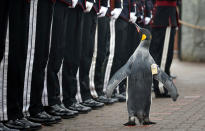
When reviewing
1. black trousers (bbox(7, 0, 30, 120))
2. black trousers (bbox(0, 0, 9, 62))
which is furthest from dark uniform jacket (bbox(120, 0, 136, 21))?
black trousers (bbox(0, 0, 9, 62))

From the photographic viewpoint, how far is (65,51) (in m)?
4.75

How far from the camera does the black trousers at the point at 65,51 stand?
4.43 meters

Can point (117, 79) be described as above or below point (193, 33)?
above

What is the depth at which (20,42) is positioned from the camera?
152 inches

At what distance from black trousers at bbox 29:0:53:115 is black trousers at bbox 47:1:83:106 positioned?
0.74 feet

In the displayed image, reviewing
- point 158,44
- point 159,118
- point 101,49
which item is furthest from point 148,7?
point 159,118

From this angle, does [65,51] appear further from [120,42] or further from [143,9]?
[143,9]

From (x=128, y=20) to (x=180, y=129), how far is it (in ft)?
8.42

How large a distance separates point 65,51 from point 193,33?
30.6 feet

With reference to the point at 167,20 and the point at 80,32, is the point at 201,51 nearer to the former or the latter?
the point at 167,20

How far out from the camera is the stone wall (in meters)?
13.4

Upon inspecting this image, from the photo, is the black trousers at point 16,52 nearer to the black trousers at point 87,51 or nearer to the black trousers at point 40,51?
the black trousers at point 40,51

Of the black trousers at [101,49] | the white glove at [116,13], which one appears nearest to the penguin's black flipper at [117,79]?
the black trousers at [101,49]

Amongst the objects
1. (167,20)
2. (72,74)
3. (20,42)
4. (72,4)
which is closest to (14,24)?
(20,42)
